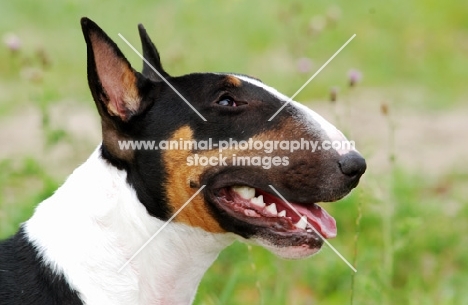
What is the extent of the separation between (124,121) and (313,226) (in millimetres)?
852

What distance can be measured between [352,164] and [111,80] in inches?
39.5

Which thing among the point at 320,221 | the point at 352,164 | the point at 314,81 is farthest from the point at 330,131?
the point at 314,81

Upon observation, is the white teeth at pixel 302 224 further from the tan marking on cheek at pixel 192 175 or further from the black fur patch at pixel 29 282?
the black fur patch at pixel 29 282

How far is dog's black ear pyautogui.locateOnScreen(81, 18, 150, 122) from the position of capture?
354cm

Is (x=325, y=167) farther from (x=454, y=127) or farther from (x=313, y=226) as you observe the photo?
(x=454, y=127)

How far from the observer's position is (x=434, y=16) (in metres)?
12.5

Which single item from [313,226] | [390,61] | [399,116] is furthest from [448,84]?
[313,226]

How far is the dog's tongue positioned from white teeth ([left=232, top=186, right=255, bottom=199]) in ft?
0.63

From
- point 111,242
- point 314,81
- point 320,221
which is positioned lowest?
point 314,81

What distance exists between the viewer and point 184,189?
3.60 m

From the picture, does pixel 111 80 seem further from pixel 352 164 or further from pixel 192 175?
pixel 352 164

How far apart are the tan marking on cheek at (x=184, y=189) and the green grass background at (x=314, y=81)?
131 centimetres

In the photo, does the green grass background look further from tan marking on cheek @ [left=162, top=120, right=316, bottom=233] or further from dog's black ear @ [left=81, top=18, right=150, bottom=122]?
dog's black ear @ [left=81, top=18, right=150, bottom=122]

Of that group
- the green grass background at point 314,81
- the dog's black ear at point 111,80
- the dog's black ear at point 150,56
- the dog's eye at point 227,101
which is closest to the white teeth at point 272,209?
the dog's eye at point 227,101
